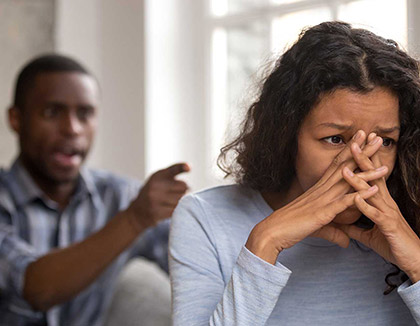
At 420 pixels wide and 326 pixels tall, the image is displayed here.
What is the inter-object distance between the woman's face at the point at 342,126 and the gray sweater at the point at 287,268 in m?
0.15

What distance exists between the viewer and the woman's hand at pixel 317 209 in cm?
114

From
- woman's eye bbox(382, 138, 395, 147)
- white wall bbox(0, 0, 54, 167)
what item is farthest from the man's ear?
woman's eye bbox(382, 138, 395, 147)

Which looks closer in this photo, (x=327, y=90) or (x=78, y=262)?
(x=327, y=90)

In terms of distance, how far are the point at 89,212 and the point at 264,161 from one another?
1.17 meters

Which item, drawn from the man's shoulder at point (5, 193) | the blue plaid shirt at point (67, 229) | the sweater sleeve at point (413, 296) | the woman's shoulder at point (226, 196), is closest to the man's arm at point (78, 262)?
the blue plaid shirt at point (67, 229)

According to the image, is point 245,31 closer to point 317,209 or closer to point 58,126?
point 58,126

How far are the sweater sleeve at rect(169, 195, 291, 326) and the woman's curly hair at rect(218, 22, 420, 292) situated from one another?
152 mm

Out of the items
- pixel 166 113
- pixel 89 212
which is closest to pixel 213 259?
pixel 89 212

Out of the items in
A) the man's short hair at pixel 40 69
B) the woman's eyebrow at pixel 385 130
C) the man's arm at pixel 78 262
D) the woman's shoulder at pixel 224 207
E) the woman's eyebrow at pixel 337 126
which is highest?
the man's short hair at pixel 40 69

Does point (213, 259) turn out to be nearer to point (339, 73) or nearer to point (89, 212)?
point (339, 73)

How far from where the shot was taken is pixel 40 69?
94.4 inches

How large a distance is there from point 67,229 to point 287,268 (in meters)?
1.21

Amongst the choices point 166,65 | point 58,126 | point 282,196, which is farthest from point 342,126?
point 166,65

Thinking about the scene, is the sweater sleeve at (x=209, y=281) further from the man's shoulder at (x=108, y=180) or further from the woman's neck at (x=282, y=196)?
the man's shoulder at (x=108, y=180)
